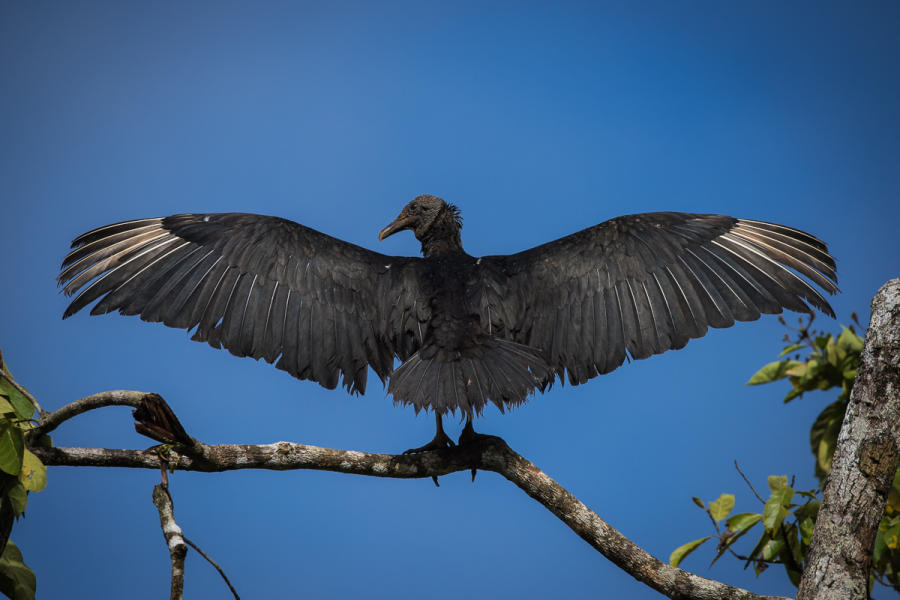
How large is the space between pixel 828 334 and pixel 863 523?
6.60ft

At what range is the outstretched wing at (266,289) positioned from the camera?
352cm

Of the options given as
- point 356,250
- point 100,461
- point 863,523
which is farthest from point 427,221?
point 863,523

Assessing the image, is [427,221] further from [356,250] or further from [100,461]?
[100,461]

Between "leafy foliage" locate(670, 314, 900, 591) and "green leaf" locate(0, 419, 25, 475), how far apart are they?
2.41m

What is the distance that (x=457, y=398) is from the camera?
9.93 feet

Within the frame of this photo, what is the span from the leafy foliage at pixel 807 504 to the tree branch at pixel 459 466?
43 centimetres

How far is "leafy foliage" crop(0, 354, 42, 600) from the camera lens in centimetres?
267

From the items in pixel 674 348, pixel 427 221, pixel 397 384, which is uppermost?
pixel 427 221

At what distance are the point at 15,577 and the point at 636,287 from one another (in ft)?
8.70

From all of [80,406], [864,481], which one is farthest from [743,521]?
[80,406]

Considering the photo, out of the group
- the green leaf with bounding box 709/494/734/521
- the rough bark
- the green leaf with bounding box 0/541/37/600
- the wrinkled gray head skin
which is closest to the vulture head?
the wrinkled gray head skin

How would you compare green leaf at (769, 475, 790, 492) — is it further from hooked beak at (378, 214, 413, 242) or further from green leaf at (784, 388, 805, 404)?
hooked beak at (378, 214, 413, 242)

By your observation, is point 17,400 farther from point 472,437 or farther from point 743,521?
point 743,521

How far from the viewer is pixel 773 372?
466 cm
